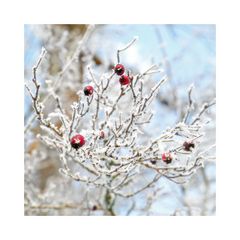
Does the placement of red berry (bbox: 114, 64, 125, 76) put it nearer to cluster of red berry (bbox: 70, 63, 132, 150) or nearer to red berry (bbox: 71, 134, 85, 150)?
cluster of red berry (bbox: 70, 63, 132, 150)

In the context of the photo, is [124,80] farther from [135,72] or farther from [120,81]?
[135,72]

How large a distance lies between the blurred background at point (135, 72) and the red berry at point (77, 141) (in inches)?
21.0

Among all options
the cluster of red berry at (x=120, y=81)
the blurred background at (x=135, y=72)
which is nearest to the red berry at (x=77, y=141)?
the cluster of red berry at (x=120, y=81)

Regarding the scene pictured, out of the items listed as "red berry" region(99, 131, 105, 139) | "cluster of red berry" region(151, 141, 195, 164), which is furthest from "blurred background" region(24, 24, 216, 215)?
"red berry" region(99, 131, 105, 139)

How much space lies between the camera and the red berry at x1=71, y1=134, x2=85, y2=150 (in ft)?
5.33

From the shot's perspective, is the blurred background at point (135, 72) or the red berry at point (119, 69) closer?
the red berry at point (119, 69)

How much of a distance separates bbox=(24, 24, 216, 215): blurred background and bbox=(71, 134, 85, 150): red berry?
0.53 metres

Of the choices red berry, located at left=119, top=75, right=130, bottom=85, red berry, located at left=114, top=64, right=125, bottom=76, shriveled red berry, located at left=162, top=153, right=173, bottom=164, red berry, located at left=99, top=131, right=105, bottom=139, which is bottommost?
shriveled red berry, located at left=162, top=153, right=173, bottom=164

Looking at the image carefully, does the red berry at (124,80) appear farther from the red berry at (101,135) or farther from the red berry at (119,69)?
the red berry at (101,135)

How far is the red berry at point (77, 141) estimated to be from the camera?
1625 millimetres

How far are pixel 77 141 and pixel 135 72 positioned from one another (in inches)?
23.2
